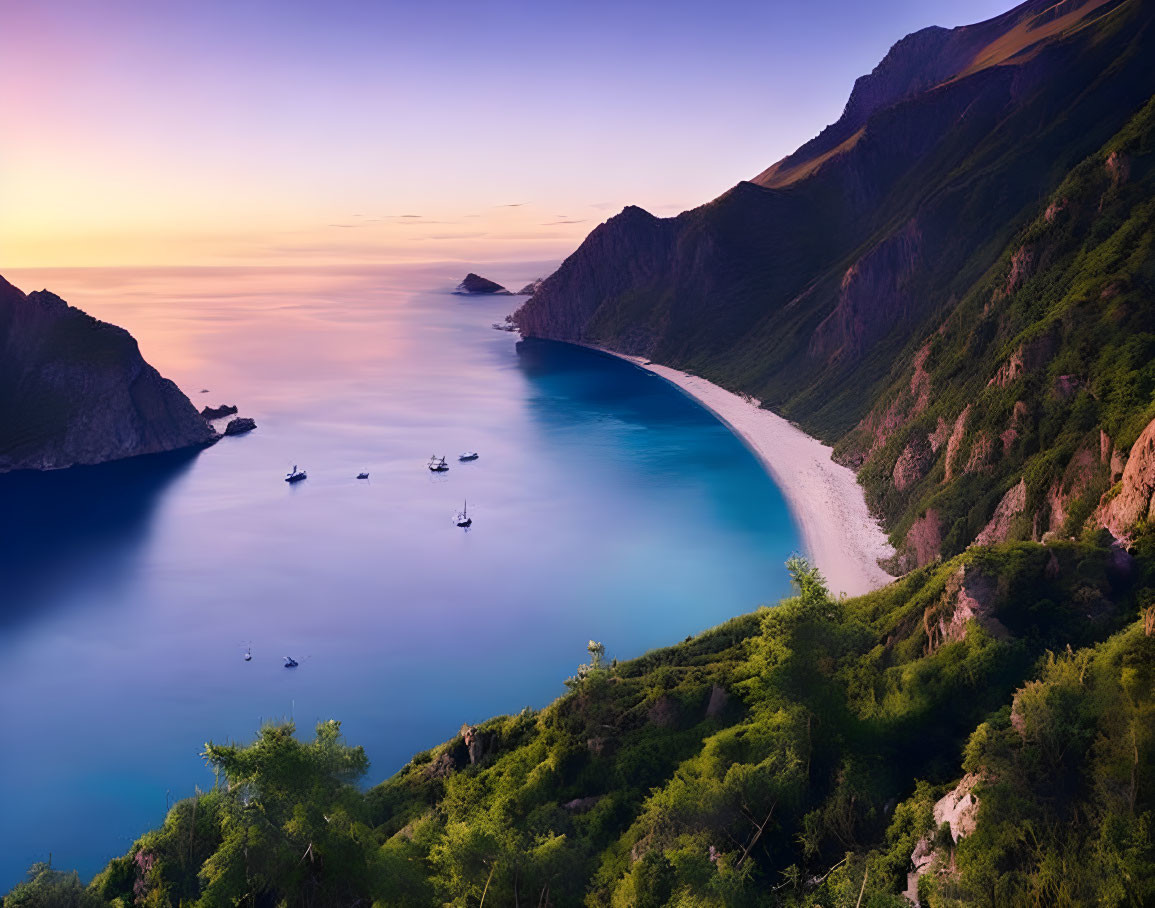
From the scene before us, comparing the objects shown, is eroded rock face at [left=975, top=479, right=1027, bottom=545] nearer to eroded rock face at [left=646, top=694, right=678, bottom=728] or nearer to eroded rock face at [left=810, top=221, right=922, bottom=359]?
eroded rock face at [left=646, top=694, right=678, bottom=728]

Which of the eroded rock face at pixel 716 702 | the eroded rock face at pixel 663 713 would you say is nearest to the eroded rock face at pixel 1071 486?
the eroded rock face at pixel 716 702

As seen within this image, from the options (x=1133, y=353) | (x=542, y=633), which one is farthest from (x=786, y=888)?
(x=1133, y=353)

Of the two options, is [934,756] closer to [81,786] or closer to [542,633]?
[542,633]

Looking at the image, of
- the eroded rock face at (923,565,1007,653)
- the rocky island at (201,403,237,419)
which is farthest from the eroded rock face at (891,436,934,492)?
the rocky island at (201,403,237,419)

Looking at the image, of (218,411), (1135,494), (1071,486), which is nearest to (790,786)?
(1135,494)

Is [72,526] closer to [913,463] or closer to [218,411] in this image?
[218,411]
